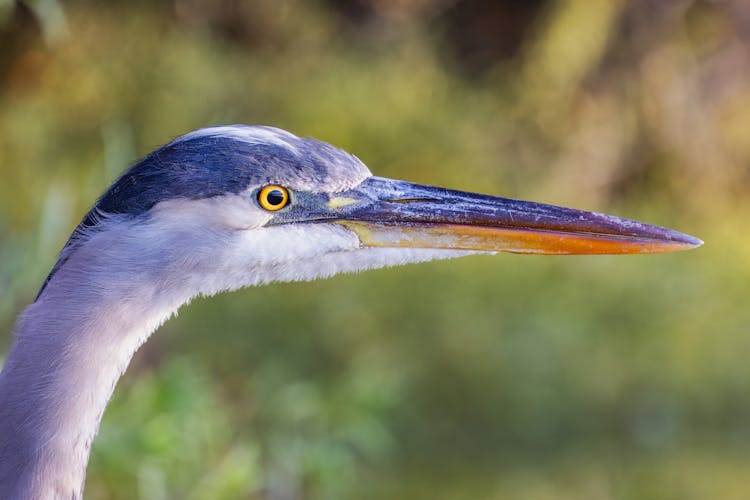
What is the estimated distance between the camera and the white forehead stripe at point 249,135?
2074mm

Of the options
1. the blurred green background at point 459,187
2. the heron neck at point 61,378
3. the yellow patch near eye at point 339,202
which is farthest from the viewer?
the blurred green background at point 459,187

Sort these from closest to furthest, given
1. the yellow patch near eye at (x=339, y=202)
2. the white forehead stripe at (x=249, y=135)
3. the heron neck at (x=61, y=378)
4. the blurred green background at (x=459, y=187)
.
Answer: the heron neck at (x=61, y=378), the white forehead stripe at (x=249, y=135), the yellow patch near eye at (x=339, y=202), the blurred green background at (x=459, y=187)

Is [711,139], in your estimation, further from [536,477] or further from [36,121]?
[36,121]

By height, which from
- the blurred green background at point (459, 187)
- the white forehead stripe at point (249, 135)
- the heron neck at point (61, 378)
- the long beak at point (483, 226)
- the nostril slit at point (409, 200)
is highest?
the blurred green background at point (459, 187)

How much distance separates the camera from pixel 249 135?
2.10 meters

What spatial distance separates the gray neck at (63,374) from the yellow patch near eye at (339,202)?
1.28 ft

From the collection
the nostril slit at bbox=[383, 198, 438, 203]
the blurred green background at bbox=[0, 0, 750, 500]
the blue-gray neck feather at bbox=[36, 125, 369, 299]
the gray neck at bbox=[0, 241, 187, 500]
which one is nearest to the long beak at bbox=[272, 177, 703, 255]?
the nostril slit at bbox=[383, 198, 438, 203]

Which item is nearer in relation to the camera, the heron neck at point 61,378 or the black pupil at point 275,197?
the heron neck at point 61,378

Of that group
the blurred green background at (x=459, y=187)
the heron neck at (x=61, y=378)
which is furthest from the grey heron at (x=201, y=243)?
the blurred green background at (x=459, y=187)

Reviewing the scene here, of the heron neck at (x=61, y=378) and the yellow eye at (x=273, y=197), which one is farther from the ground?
the yellow eye at (x=273, y=197)

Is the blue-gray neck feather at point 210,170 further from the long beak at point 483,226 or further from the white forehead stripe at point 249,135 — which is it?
the long beak at point 483,226

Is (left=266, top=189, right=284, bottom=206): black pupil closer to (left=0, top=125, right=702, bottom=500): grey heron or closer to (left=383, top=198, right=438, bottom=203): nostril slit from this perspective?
(left=0, top=125, right=702, bottom=500): grey heron

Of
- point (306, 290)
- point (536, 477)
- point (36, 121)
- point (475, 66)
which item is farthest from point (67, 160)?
point (475, 66)

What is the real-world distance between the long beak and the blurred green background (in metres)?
1.86
